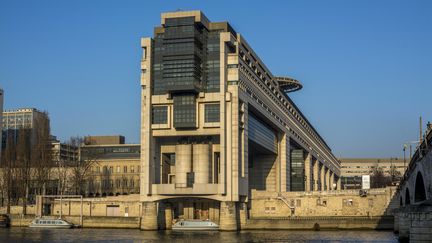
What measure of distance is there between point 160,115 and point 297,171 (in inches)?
2578

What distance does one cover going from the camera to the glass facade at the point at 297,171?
175m

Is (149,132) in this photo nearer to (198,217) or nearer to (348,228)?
(198,217)

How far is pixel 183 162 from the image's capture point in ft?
404

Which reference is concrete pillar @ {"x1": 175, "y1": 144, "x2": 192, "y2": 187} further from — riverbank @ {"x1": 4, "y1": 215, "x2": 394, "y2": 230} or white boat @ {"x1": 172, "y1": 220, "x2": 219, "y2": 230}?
riverbank @ {"x1": 4, "y1": 215, "x2": 394, "y2": 230}

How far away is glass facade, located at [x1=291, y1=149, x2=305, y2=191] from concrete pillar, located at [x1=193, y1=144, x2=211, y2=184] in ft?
189

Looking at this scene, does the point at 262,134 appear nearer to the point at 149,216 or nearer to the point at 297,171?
the point at 297,171

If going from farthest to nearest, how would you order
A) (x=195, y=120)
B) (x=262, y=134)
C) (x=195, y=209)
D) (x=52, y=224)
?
(x=262, y=134), (x=195, y=209), (x=52, y=224), (x=195, y=120)

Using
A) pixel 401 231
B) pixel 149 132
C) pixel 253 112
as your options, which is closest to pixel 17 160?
pixel 149 132

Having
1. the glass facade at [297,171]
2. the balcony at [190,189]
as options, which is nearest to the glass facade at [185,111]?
the balcony at [190,189]

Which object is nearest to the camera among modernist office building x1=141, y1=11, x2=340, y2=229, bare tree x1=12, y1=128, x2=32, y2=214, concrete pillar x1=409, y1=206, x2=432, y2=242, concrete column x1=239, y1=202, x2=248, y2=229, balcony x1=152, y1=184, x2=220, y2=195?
concrete pillar x1=409, y1=206, x2=432, y2=242

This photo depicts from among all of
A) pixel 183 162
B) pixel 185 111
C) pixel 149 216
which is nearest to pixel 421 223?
pixel 185 111

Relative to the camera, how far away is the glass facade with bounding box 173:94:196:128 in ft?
388

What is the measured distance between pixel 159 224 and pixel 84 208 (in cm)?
2353

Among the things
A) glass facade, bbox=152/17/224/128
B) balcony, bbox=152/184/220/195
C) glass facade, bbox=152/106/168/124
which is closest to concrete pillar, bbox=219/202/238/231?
balcony, bbox=152/184/220/195
